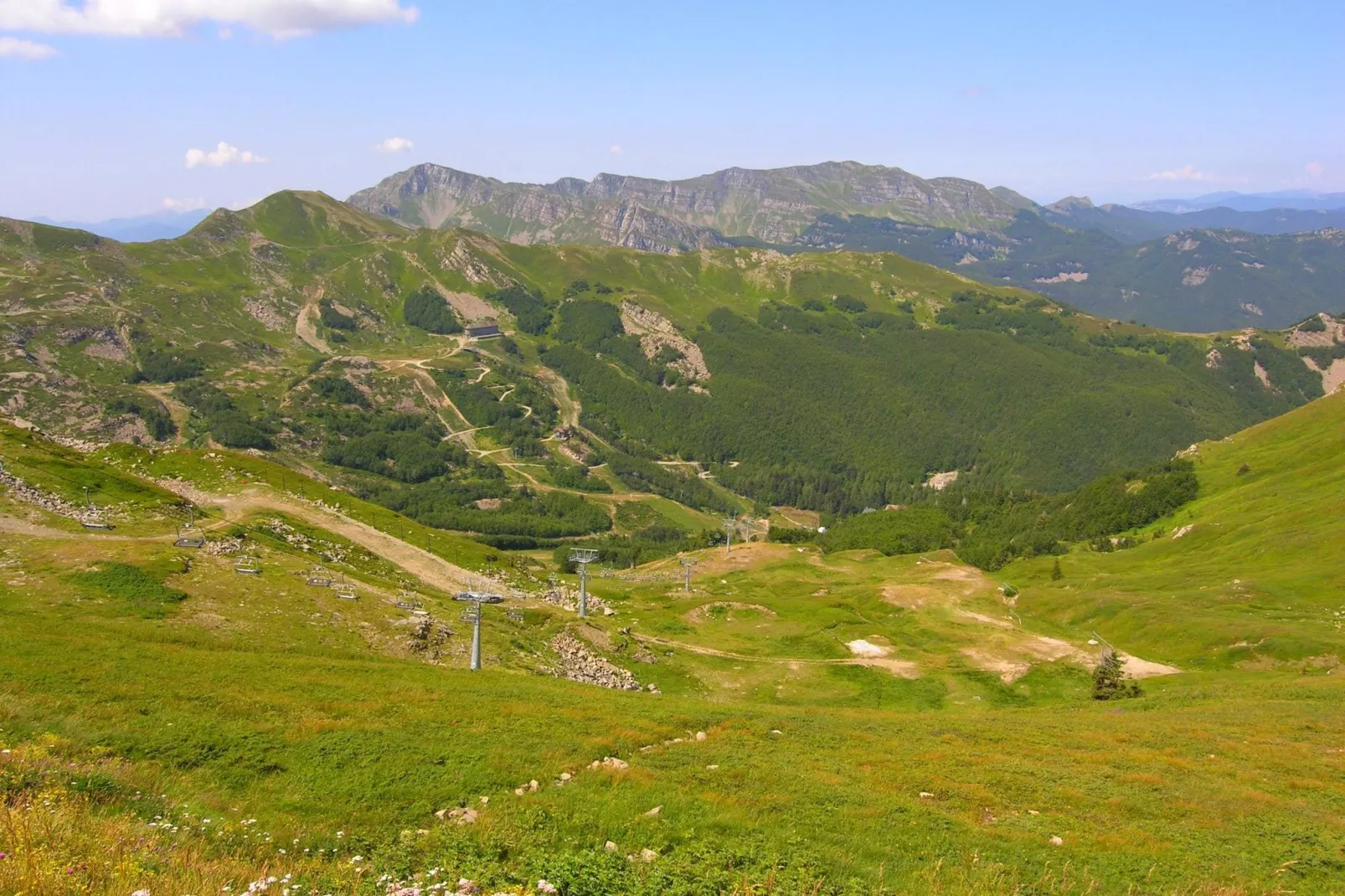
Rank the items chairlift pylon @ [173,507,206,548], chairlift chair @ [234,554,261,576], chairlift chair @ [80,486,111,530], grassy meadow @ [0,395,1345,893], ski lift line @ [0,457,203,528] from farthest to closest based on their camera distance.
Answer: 1. ski lift line @ [0,457,203,528]
2. chairlift chair @ [80,486,111,530]
3. chairlift pylon @ [173,507,206,548]
4. chairlift chair @ [234,554,261,576]
5. grassy meadow @ [0,395,1345,893]

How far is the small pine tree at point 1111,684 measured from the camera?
66500 millimetres

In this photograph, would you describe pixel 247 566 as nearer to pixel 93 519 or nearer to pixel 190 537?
pixel 190 537

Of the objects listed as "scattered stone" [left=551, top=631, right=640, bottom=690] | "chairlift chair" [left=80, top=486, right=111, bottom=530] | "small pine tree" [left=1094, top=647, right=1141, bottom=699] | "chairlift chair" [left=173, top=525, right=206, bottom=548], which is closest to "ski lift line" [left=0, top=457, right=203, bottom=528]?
"chairlift chair" [left=80, top=486, right=111, bottom=530]

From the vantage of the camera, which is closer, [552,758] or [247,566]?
[552,758]

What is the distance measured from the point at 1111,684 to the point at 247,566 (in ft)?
250

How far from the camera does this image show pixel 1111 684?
68062mm

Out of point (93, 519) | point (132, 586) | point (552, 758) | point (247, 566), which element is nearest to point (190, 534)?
point (93, 519)

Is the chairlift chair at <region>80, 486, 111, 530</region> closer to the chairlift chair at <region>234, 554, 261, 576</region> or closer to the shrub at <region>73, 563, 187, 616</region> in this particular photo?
the chairlift chair at <region>234, 554, 261, 576</region>

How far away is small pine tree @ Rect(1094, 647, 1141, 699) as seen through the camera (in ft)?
218

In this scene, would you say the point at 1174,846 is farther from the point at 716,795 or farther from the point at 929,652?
the point at 929,652

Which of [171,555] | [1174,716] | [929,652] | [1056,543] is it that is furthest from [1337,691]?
[1056,543]

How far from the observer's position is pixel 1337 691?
55406 millimetres

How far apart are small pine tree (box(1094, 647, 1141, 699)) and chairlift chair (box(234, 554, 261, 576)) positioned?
73.7 metres

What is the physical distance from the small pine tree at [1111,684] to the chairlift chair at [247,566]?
73685mm
